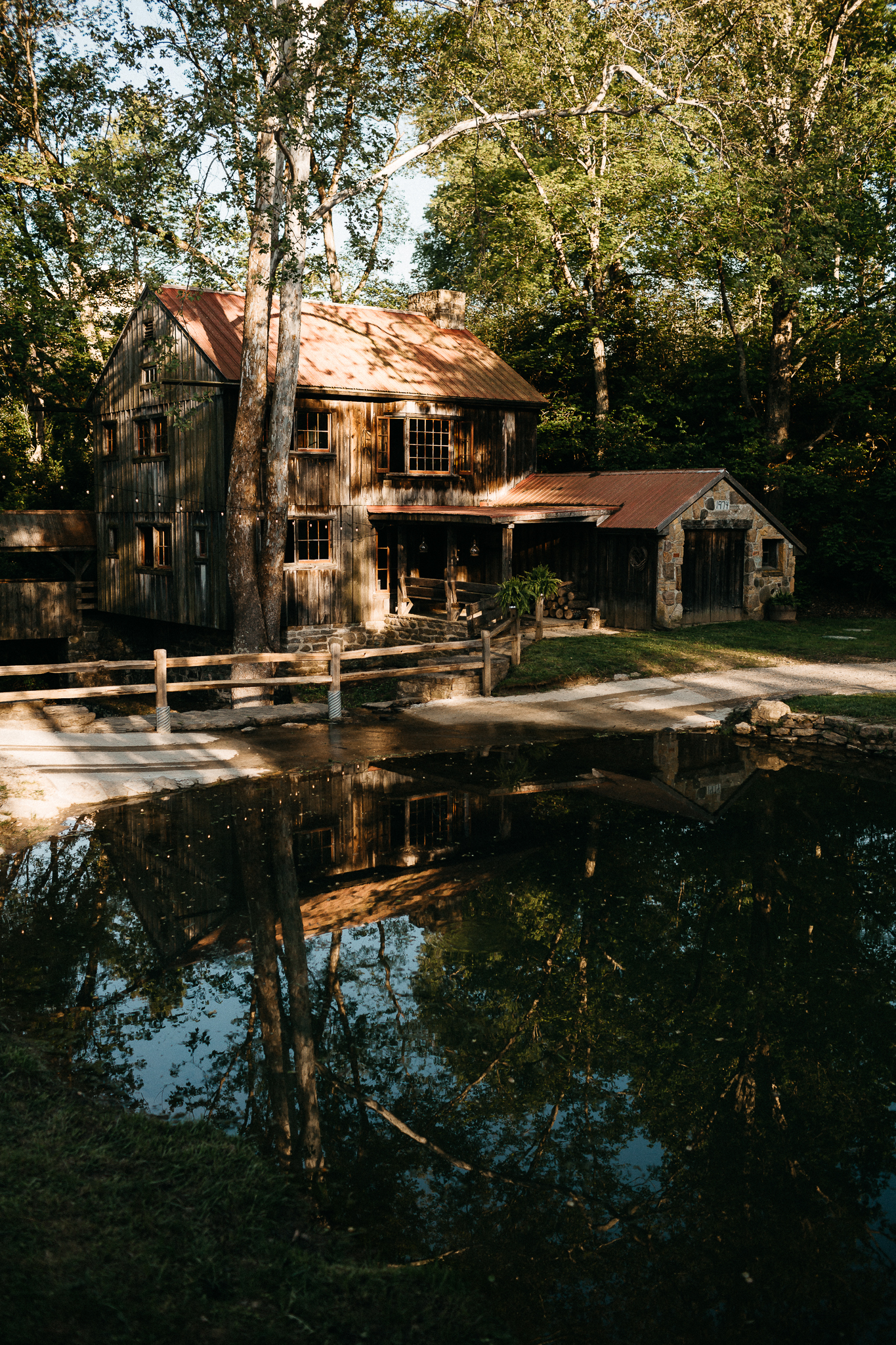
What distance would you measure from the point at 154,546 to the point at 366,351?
25.1ft

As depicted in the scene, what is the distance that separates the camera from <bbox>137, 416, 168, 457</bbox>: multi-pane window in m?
26.1

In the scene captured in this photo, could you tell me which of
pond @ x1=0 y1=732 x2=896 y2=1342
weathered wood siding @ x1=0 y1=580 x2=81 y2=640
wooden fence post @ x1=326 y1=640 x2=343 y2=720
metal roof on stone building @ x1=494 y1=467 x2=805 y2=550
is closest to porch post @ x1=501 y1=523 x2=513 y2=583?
metal roof on stone building @ x1=494 y1=467 x2=805 y2=550

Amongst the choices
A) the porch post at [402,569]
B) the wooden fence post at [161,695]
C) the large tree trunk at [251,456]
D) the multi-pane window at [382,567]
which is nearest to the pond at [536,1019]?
the wooden fence post at [161,695]

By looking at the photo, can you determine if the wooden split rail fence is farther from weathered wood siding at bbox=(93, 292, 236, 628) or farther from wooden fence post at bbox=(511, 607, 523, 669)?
weathered wood siding at bbox=(93, 292, 236, 628)

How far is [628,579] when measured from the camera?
24672mm

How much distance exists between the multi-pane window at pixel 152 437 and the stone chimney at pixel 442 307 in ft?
28.5

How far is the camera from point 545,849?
10.1 meters

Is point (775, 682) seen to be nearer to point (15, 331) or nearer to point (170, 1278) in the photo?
point (170, 1278)

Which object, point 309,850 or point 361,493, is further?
point 361,493

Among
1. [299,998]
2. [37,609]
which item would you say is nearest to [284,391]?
[37,609]

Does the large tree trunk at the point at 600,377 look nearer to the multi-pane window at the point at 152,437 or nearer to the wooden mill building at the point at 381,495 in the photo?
the wooden mill building at the point at 381,495

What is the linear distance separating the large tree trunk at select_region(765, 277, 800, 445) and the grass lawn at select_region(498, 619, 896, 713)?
323 inches

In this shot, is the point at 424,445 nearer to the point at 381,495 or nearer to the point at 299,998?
the point at 381,495

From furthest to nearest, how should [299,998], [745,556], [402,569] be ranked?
[402,569] → [745,556] → [299,998]
